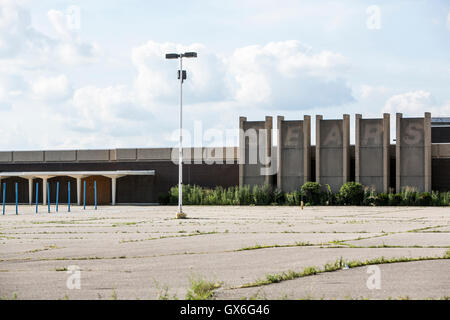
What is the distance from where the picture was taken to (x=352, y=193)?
44.9 metres

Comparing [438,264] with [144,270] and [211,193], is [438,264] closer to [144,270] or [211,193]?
[144,270]

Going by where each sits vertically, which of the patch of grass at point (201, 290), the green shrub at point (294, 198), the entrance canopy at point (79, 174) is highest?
the entrance canopy at point (79, 174)

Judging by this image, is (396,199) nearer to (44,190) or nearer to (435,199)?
(435,199)

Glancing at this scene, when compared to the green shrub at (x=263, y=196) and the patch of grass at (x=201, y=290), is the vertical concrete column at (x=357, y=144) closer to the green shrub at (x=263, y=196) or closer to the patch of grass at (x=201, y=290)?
the green shrub at (x=263, y=196)

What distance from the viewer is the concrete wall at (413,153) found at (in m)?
45.4

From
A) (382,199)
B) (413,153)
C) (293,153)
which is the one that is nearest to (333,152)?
(293,153)

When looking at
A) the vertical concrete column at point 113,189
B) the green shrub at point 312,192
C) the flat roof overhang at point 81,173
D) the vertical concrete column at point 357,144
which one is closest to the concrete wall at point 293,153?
the green shrub at point 312,192

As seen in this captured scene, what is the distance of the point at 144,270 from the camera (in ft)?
34.7

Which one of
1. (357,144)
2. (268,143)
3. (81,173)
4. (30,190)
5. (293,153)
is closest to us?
(357,144)

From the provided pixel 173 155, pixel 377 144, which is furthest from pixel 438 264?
pixel 173 155

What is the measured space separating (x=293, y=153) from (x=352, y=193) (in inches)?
234

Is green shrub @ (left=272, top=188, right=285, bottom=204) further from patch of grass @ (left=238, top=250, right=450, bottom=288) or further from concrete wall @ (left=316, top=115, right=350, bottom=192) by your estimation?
patch of grass @ (left=238, top=250, right=450, bottom=288)

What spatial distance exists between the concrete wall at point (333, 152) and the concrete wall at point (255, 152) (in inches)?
161
